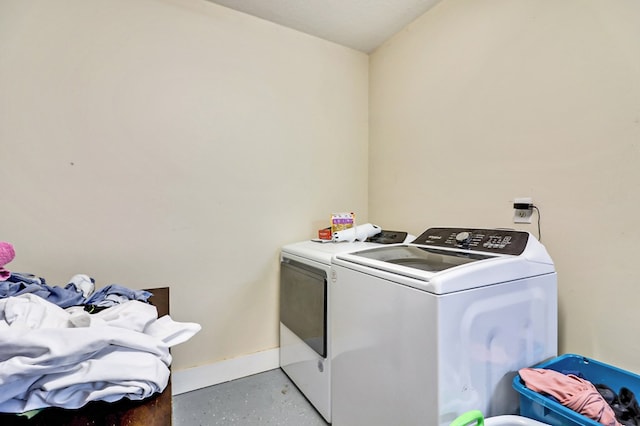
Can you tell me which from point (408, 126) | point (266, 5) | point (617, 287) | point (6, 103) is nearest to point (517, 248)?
point (617, 287)

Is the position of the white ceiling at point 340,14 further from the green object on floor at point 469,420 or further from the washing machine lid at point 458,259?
the green object on floor at point 469,420

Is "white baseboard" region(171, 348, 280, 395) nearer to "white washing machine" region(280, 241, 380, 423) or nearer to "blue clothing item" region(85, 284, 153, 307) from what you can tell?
"white washing machine" region(280, 241, 380, 423)

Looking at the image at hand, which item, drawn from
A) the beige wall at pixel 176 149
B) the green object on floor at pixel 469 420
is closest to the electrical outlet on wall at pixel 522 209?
the green object on floor at pixel 469 420

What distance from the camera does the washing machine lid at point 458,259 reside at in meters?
0.95

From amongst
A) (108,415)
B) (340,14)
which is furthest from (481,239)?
(340,14)

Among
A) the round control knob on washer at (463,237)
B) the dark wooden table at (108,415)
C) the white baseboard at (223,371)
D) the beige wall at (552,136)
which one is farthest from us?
the white baseboard at (223,371)

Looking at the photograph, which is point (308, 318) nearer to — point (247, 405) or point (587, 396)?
point (247, 405)

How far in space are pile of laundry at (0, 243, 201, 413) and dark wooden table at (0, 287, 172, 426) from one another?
19 mm

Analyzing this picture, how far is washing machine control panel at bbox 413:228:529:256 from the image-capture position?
1203 mm

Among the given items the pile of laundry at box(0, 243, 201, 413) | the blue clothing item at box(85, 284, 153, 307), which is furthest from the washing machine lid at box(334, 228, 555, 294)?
the blue clothing item at box(85, 284, 153, 307)

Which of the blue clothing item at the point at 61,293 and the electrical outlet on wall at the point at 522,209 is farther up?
the electrical outlet on wall at the point at 522,209

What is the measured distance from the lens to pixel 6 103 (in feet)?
4.59

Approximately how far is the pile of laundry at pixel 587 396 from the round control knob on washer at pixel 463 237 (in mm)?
543

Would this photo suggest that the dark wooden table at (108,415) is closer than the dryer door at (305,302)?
Yes
